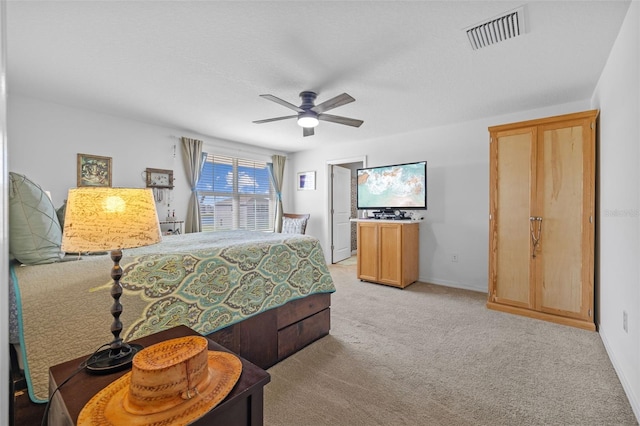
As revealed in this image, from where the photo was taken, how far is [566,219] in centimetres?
278

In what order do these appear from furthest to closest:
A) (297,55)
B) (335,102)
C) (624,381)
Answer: (335,102), (297,55), (624,381)

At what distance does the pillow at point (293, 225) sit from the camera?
17.6ft

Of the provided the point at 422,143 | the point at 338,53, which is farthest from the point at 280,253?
the point at 422,143

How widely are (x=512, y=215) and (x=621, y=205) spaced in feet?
3.56

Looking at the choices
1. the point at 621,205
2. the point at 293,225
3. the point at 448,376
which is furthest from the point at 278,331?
the point at 293,225

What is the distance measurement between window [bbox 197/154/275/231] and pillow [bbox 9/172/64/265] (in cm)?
335

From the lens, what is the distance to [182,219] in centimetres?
440

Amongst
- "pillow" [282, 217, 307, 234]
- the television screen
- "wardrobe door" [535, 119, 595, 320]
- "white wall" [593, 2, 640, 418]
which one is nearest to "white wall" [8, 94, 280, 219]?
"pillow" [282, 217, 307, 234]

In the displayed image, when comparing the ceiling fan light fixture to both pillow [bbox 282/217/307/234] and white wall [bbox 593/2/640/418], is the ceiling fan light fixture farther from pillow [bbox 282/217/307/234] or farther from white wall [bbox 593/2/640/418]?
pillow [bbox 282/217/307/234]

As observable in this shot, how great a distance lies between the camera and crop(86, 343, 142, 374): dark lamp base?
96cm

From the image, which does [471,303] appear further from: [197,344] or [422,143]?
[197,344]

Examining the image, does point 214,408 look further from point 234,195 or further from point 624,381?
point 234,195

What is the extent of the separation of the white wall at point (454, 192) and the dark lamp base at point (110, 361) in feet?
13.5

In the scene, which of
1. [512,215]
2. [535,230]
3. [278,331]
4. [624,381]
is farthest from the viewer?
[512,215]
